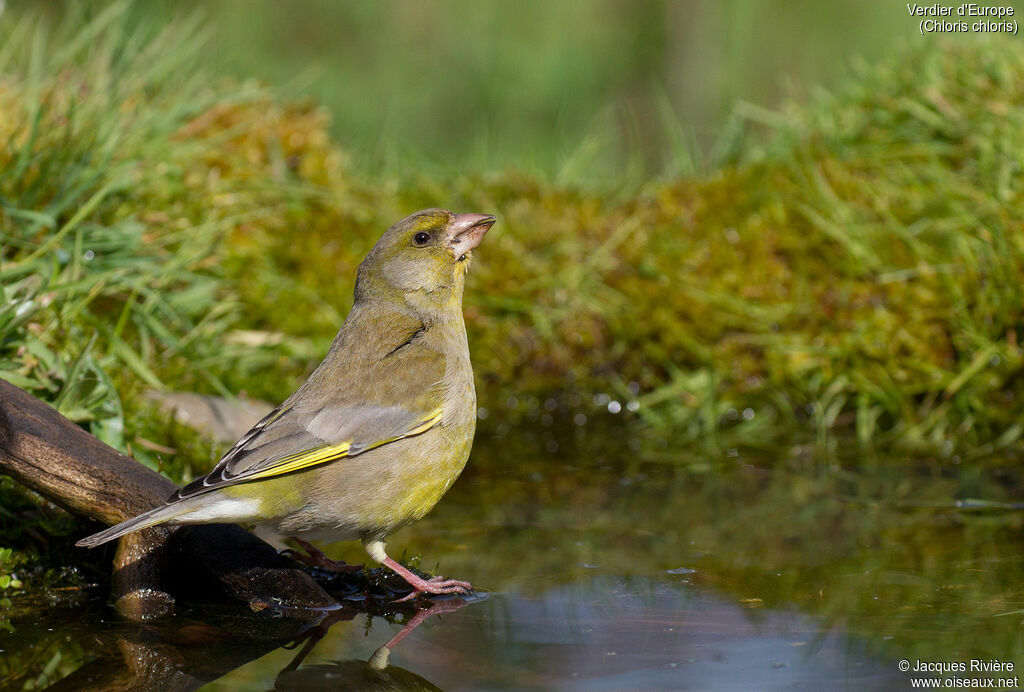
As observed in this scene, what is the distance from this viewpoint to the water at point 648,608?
3.10 m

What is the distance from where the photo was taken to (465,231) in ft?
14.3

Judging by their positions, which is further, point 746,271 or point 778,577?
point 746,271

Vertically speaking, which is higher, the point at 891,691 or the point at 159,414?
the point at 159,414

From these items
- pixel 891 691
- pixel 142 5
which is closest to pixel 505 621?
pixel 891 691

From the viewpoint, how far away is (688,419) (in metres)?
5.89

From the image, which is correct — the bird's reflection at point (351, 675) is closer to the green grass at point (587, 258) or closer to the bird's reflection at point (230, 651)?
the bird's reflection at point (230, 651)

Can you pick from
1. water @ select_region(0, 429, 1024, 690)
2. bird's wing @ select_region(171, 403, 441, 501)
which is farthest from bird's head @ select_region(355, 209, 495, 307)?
water @ select_region(0, 429, 1024, 690)

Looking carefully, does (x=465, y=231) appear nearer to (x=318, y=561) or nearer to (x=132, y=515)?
(x=318, y=561)

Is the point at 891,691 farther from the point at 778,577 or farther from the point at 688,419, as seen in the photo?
the point at 688,419

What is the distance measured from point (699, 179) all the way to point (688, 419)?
2.24m

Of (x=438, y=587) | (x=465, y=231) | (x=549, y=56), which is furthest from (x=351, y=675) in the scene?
(x=549, y=56)

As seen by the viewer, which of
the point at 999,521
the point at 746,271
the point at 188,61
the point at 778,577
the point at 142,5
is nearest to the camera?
the point at 778,577

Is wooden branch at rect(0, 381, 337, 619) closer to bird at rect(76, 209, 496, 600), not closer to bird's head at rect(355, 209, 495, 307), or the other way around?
bird at rect(76, 209, 496, 600)

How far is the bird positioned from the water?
1.06ft
